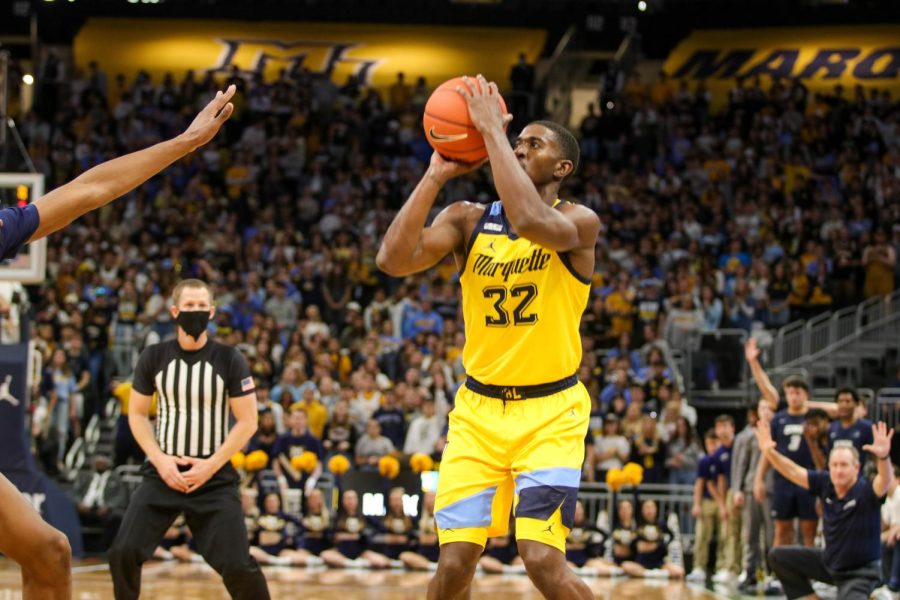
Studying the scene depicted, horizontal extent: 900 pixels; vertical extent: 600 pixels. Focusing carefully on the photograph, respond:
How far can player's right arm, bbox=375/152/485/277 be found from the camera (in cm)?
584

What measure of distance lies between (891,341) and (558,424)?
614 inches

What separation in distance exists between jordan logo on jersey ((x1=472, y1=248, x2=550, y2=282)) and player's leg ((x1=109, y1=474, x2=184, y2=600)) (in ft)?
9.12

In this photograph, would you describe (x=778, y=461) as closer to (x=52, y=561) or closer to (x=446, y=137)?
(x=446, y=137)

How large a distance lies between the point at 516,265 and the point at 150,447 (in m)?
3.00

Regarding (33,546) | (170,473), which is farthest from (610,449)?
(33,546)

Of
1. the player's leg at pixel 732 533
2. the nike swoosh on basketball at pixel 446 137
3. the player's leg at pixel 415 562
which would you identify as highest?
the nike swoosh on basketball at pixel 446 137

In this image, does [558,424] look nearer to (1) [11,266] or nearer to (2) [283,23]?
(1) [11,266]

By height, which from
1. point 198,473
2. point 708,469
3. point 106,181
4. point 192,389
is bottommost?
point 708,469

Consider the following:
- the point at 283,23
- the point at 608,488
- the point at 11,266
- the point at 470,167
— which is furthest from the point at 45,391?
the point at 283,23

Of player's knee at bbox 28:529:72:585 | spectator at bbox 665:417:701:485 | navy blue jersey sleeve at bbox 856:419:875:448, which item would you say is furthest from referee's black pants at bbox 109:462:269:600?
spectator at bbox 665:417:701:485

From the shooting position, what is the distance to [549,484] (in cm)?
579

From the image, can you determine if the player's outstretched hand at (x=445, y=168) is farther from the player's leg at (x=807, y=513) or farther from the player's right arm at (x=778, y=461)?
the player's leg at (x=807, y=513)

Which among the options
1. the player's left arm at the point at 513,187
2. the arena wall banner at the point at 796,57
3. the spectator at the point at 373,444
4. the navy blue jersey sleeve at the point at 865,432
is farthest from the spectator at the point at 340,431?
the arena wall banner at the point at 796,57

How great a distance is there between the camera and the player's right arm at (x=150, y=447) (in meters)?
7.68
